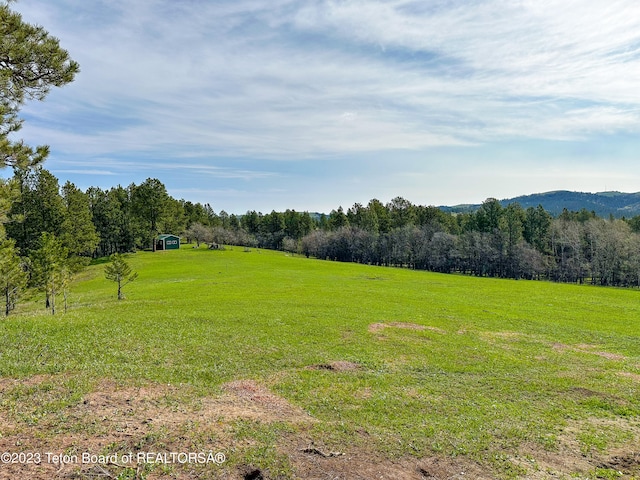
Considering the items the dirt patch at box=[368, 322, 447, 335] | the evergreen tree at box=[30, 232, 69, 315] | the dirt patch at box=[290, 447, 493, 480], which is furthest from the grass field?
the evergreen tree at box=[30, 232, 69, 315]

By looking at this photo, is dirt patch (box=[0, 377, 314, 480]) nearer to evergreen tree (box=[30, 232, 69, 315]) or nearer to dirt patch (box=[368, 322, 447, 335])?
dirt patch (box=[368, 322, 447, 335])

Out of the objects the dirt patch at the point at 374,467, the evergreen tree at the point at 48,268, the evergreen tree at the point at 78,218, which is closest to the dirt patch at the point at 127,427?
the dirt patch at the point at 374,467

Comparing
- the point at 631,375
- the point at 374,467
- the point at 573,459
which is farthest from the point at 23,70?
the point at 631,375

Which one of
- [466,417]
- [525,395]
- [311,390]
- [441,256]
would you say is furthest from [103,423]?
[441,256]

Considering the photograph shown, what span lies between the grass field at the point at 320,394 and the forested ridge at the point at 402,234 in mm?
45128

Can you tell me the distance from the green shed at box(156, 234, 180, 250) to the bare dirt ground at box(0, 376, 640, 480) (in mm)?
85151

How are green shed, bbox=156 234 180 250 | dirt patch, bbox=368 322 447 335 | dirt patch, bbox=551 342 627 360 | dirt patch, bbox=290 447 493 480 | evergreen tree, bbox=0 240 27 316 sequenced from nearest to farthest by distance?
dirt patch, bbox=290 447 493 480 < dirt patch, bbox=551 342 627 360 < dirt patch, bbox=368 322 447 335 < evergreen tree, bbox=0 240 27 316 < green shed, bbox=156 234 180 250

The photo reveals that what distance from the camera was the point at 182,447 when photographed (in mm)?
7840

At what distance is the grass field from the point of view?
7773 mm

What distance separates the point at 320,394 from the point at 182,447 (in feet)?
15.8

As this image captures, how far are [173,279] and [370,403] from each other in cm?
4232

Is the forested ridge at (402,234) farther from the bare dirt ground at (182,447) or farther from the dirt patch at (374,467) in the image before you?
the dirt patch at (374,467)

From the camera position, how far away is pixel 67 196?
64188 millimetres

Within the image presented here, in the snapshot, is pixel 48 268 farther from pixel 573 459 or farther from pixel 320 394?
pixel 573 459
